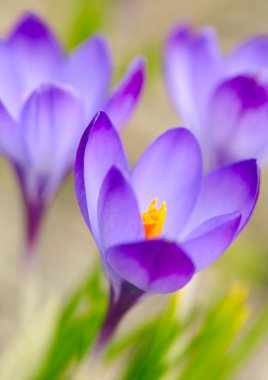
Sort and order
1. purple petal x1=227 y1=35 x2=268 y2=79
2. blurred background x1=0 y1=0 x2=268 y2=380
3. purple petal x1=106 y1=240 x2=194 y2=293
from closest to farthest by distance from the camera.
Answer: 1. purple petal x1=106 y1=240 x2=194 y2=293
2. purple petal x1=227 y1=35 x2=268 y2=79
3. blurred background x1=0 y1=0 x2=268 y2=380

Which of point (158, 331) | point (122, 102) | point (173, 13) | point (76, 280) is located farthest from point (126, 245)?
point (173, 13)

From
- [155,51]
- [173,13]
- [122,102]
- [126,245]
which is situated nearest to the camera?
[126,245]

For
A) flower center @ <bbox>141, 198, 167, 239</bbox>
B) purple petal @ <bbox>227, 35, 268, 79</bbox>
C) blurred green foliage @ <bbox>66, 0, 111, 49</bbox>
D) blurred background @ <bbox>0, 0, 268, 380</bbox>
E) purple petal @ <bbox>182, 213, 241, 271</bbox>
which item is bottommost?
blurred background @ <bbox>0, 0, 268, 380</bbox>

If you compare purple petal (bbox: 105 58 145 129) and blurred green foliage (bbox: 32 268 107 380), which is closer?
purple petal (bbox: 105 58 145 129)

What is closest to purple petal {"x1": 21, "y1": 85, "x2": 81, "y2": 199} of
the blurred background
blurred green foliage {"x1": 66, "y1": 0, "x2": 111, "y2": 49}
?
the blurred background

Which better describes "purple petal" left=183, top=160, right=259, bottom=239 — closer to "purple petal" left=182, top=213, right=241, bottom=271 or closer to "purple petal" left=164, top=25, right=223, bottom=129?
"purple petal" left=182, top=213, right=241, bottom=271

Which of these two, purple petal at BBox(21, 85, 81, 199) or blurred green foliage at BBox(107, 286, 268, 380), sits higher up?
purple petal at BBox(21, 85, 81, 199)

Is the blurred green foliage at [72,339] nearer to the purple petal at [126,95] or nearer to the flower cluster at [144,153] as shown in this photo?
the flower cluster at [144,153]

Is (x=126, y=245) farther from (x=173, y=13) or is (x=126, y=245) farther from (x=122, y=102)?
(x=173, y=13)
